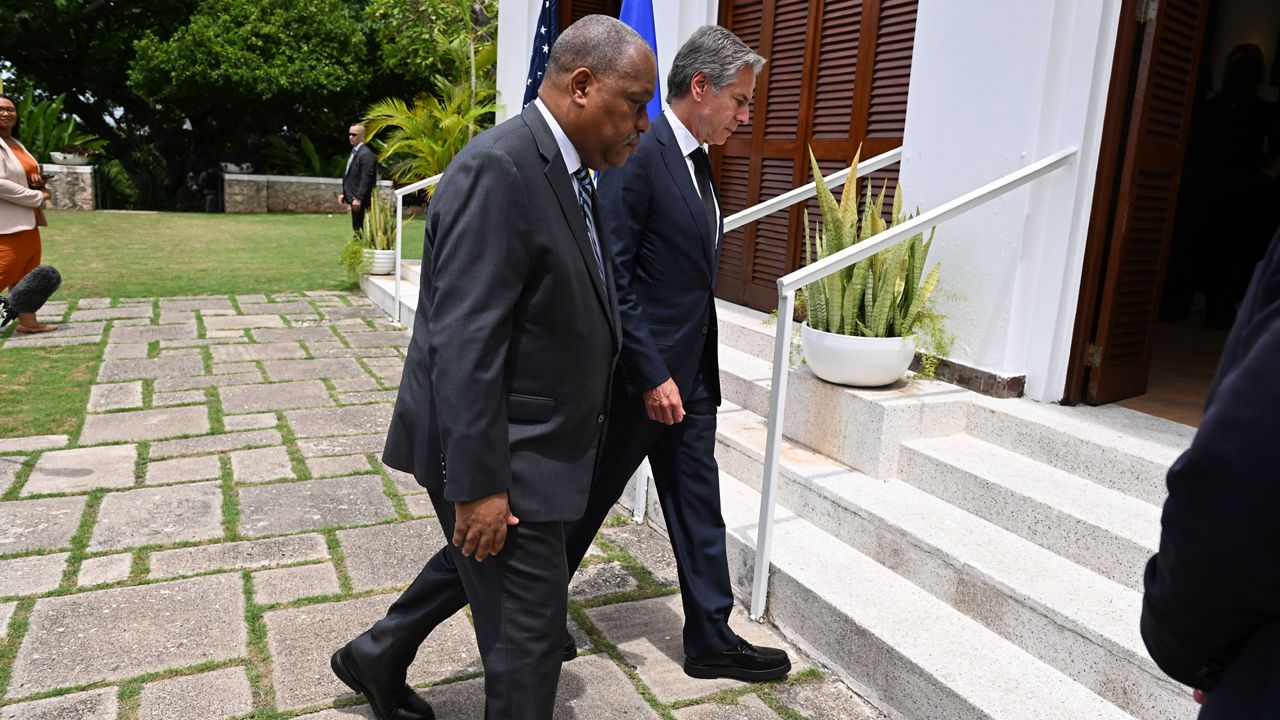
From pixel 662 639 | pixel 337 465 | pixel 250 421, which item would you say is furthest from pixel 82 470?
pixel 662 639

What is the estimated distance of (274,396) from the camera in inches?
223

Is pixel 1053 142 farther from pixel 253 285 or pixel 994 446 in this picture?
pixel 253 285

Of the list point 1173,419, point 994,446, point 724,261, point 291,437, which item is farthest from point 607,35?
point 724,261

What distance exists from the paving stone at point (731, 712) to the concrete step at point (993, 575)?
0.38 metres

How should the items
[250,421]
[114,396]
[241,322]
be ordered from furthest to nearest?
[241,322] < [114,396] < [250,421]

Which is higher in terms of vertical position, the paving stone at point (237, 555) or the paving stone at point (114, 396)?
the paving stone at point (114, 396)

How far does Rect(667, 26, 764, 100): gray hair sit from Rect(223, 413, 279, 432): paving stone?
3421 mm

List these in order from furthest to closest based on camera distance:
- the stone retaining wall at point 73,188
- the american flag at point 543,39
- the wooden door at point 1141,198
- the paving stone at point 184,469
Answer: the stone retaining wall at point 73,188
the american flag at point 543,39
the paving stone at point 184,469
the wooden door at point 1141,198

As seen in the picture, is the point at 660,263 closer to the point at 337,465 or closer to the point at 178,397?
the point at 337,465

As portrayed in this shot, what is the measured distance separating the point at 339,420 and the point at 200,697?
2788 millimetres

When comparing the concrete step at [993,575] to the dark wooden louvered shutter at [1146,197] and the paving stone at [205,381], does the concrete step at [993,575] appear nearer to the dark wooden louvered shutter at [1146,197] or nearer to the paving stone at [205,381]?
the dark wooden louvered shutter at [1146,197]

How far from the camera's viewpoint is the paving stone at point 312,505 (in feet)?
12.4

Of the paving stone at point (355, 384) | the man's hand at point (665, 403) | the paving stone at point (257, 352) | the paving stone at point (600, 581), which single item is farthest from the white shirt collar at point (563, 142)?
the paving stone at point (257, 352)

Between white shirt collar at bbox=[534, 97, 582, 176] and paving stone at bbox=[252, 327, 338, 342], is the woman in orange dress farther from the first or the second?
white shirt collar at bbox=[534, 97, 582, 176]
